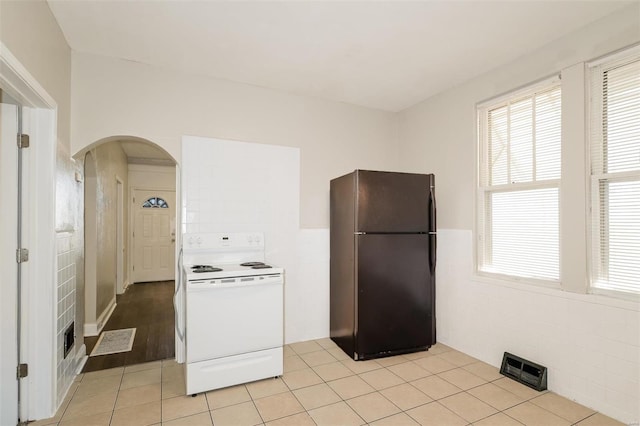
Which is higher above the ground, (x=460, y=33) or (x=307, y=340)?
(x=460, y=33)

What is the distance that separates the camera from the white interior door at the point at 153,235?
6.87 metres

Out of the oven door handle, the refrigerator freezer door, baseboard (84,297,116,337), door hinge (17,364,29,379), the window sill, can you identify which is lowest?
baseboard (84,297,116,337)

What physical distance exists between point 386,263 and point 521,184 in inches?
51.5

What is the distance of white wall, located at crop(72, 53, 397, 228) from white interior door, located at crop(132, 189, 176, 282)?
4621 millimetres

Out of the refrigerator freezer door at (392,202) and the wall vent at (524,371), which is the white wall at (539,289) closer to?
the wall vent at (524,371)

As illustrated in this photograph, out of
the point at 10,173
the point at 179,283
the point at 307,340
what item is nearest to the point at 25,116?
the point at 10,173

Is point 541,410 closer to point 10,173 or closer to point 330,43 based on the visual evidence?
point 330,43

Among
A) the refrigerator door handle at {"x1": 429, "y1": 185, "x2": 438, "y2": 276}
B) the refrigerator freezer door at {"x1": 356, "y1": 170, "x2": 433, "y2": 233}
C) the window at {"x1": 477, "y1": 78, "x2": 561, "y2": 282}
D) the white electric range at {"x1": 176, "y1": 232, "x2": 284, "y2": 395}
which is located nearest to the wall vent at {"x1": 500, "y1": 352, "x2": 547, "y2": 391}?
the window at {"x1": 477, "y1": 78, "x2": 561, "y2": 282}

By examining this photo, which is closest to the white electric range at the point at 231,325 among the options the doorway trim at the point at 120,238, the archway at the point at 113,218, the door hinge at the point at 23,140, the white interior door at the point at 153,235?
the archway at the point at 113,218

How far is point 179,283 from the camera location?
2.96 metres

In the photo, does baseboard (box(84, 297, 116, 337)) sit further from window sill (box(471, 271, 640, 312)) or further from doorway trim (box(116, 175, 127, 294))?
window sill (box(471, 271, 640, 312))

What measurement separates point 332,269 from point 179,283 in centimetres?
151

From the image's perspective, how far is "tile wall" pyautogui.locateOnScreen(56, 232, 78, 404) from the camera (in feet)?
7.35

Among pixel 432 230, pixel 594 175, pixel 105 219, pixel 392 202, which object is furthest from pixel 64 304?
pixel 594 175
